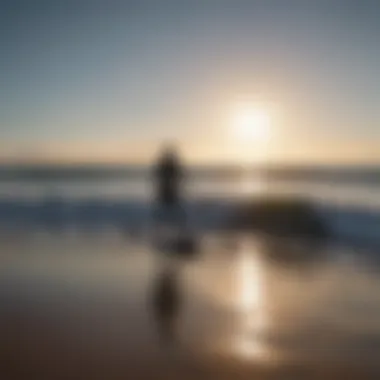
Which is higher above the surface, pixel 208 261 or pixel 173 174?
pixel 173 174

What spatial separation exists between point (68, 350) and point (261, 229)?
22.7 feet

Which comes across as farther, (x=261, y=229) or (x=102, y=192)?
(x=102, y=192)

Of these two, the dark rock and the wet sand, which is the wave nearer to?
the dark rock

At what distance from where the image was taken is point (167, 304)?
5.34 meters

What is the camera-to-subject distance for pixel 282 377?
146 inches

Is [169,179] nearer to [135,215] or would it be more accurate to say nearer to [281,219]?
[135,215]

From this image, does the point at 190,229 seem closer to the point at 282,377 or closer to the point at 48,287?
the point at 48,287

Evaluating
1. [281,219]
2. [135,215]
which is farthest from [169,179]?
[281,219]

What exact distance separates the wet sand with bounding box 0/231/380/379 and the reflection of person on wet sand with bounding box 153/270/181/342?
6 centimetres

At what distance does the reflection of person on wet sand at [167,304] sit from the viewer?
457cm

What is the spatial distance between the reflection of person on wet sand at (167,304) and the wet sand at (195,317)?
64mm

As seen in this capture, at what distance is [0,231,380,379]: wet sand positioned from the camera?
12.6 feet

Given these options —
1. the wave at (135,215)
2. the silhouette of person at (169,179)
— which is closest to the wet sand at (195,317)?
the wave at (135,215)

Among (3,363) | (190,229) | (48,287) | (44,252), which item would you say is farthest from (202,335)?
(190,229)
